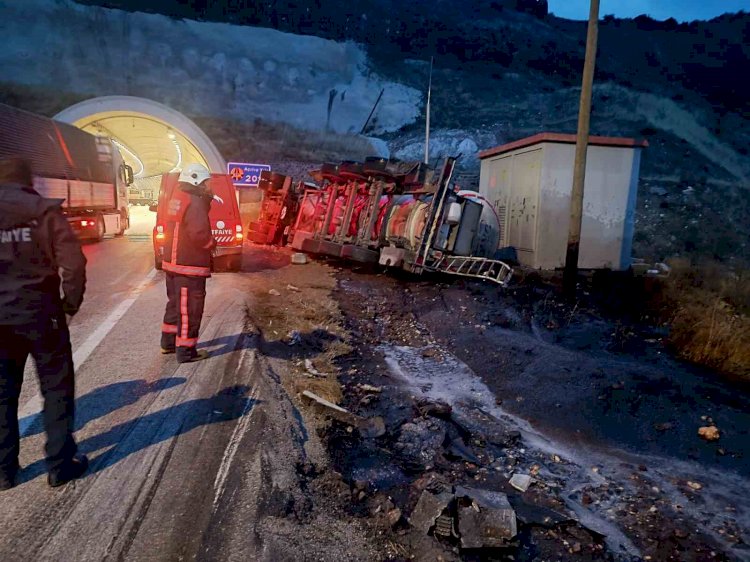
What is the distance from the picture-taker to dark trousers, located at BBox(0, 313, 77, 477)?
8.74ft

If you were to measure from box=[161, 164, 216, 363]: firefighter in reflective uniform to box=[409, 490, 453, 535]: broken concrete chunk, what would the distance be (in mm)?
2788

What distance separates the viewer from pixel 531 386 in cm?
548

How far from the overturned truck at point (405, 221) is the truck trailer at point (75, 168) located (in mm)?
5838

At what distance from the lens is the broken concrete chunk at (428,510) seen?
2721mm

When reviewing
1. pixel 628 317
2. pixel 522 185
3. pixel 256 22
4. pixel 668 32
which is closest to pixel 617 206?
pixel 522 185

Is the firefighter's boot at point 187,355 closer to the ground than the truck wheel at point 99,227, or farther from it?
closer to the ground

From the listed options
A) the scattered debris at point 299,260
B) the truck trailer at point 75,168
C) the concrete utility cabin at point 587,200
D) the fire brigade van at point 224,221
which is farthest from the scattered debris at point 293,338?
the concrete utility cabin at point 587,200

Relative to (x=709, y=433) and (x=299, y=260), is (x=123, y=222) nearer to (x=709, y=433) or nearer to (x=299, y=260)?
(x=299, y=260)

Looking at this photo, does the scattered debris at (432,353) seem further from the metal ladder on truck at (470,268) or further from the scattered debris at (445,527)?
the scattered debris at (445,527)

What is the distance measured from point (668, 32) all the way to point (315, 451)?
214ft

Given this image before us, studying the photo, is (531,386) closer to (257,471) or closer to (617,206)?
(257,471)

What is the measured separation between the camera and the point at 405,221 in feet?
35.1

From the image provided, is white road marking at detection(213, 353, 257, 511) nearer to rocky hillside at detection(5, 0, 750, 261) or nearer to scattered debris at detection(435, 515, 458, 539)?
scattered debris at detection(435, 515, 458, 539)

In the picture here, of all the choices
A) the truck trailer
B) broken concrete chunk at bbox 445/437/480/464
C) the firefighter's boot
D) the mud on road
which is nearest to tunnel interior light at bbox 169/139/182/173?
the truck trailer
